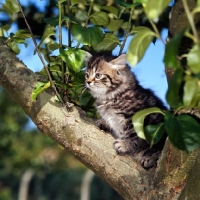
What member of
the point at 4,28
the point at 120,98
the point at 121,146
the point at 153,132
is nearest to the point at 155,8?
the point at 153,132

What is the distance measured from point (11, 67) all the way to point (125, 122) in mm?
774

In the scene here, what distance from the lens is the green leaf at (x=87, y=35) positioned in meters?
1.95

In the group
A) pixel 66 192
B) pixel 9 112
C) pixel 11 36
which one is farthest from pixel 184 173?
pixel 9 112

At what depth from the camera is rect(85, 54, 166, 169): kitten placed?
2512 mm

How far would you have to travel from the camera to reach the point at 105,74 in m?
3.01

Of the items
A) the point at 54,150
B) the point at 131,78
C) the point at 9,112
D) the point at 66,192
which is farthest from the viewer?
the point at 54,150

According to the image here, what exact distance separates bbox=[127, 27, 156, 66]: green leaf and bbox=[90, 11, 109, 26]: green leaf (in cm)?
131

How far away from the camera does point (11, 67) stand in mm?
2230

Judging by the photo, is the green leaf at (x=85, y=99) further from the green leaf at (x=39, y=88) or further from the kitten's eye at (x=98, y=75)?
the kitten's eye at (x=98, y=75)

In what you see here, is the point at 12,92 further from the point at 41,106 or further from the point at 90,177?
the point at 90,177

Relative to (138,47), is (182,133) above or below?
below

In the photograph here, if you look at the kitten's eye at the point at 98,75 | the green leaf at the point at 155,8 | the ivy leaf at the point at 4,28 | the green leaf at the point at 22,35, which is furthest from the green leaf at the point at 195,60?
the kitten's eye at the point at 98,75

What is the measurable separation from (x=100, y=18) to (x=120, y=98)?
632 mm

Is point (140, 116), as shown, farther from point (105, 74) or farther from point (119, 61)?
point (105, 74)
